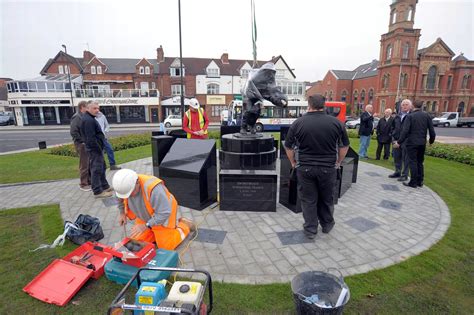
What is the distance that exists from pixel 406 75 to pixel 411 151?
4522cm

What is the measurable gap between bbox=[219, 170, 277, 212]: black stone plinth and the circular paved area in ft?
0.57

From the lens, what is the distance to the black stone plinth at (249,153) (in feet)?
20.4

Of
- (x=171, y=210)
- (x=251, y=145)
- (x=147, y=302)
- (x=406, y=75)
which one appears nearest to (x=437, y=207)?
(x=251, y=145)

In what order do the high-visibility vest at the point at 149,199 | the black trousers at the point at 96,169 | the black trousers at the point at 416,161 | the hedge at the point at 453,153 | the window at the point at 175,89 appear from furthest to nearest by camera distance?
the window at the point at 175,89, the hedge at the point at 453,153, the black trousers at the point at 416,161, the black trousers at the point at 96,169, the high-visibility vest at the point at 149,199

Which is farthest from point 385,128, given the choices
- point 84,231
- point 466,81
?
point 466,81

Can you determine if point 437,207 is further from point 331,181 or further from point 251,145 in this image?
point 251,145

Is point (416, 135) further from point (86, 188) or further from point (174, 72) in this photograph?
point (174, 72)

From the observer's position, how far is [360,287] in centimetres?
305

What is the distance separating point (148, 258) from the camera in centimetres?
295

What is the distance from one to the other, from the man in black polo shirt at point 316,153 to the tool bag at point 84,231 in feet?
11.2

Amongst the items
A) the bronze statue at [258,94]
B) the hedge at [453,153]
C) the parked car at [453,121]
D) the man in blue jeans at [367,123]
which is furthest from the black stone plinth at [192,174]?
the parked car at [453,121]

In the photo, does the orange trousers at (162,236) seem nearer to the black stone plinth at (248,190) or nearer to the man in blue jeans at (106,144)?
the black stone plinth at (248,190)

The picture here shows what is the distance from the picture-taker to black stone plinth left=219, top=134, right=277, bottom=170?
623 centimetres

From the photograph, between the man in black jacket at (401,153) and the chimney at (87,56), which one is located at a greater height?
the chimney at (87,56)
